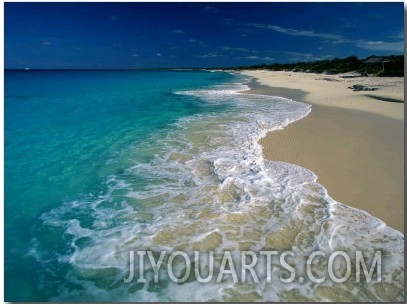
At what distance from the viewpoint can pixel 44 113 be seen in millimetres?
19156

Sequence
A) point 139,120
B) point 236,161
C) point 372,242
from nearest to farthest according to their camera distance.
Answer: point 372,242, point 236,161, point 139,120

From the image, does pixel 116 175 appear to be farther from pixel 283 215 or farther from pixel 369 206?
pixel 369 206

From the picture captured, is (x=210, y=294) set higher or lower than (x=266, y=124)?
lower

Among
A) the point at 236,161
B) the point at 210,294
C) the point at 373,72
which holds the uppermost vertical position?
the point at 373,72

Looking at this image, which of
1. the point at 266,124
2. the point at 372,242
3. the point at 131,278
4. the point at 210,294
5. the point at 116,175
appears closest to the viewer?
the point at 210,294

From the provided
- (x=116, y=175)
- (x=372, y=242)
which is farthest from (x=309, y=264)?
(x=116, y=175)

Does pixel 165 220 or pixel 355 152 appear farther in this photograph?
pixel 355 152

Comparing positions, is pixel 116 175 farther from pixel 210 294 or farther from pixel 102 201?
pixel 210 294

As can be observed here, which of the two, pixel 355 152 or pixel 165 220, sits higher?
pixel 355 152

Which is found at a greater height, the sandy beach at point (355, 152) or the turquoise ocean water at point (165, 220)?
the sandy beach at point (355, 152)

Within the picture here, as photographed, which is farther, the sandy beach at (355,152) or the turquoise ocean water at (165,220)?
the sandy beach at (355,152)

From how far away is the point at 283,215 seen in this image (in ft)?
18.9

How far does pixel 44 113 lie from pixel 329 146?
1601cm

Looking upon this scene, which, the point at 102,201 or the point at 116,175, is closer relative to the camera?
the point at 102,201
